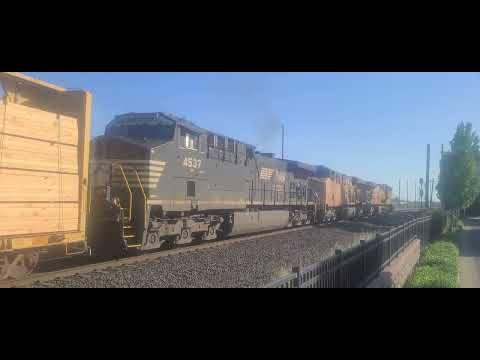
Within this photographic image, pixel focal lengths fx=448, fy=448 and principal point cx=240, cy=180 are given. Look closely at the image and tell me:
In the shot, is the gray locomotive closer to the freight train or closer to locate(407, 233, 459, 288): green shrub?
the freight train

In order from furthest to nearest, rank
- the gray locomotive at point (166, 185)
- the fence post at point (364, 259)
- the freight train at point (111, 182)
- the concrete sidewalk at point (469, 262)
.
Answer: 1. the concrete sidewalk at point (469, 262)
2. the gray locomotive at point (166, 185)
3. the fence post at point (364, 259)
4. the freight train at point (111, 182)

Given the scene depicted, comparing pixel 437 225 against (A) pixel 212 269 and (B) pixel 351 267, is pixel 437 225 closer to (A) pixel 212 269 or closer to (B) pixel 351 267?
(A) pixel 212 269

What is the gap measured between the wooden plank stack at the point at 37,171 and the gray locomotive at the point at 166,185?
2.00 metres

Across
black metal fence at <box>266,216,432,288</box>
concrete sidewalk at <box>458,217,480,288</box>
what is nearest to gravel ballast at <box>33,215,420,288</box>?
black metal fence at <box>266,216,432,288</box>

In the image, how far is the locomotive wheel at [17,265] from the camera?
836cm

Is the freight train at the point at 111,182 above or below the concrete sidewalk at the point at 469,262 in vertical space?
above

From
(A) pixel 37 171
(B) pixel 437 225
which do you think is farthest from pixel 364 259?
(B) pixel 437 225

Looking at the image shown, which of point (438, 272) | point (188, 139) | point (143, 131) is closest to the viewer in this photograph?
point (438, 272)

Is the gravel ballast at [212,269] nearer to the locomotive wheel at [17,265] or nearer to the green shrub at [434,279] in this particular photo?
the locomotive wheel at [17,265]

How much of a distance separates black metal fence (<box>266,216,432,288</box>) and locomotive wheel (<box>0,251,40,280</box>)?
586 centimetres

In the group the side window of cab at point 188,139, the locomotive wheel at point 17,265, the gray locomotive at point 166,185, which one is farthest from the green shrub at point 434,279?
the locomotive wheel at point 17,265

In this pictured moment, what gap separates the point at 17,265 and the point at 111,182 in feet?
12.8

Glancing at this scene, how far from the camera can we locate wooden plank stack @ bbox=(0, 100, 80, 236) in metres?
7.69

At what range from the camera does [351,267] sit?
7.74 meters
